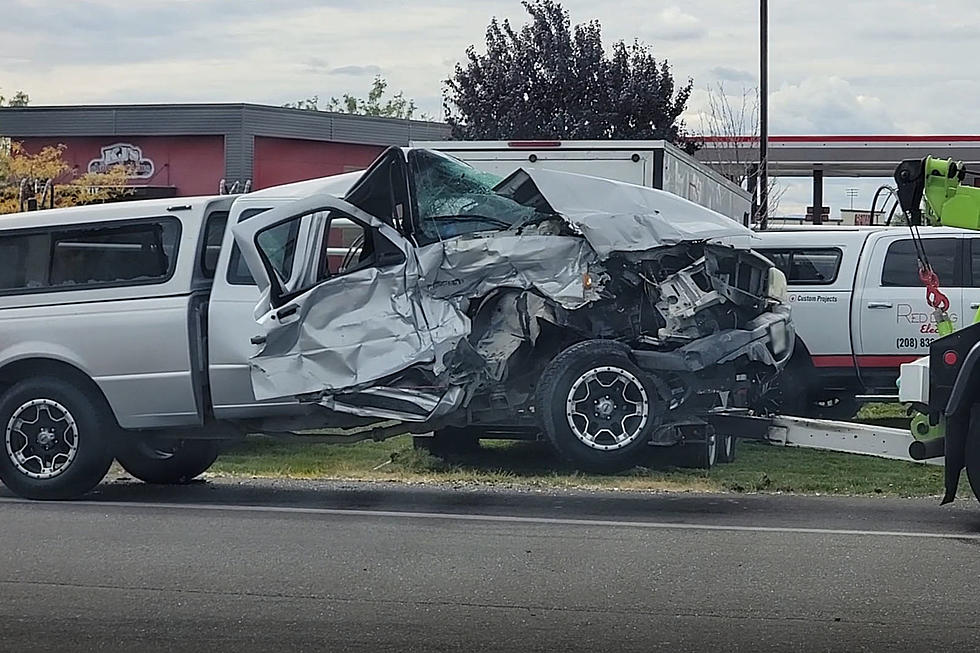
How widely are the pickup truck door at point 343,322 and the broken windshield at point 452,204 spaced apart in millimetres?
267

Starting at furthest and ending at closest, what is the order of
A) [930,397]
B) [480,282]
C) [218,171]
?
1. [218,171]
2. [480,282]
3. [930,397]

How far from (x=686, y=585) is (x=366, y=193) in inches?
149

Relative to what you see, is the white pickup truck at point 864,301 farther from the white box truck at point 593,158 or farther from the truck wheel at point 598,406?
the truck wheel at point 598,406

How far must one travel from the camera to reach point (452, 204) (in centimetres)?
980

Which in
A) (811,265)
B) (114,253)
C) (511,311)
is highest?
(811,265)

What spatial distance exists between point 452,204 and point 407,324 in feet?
3.05

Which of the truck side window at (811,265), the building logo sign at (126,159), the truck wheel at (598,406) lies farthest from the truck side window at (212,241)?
the building logo sign at (126,159)

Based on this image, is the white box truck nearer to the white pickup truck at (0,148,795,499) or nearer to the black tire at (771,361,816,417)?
the black tire at (771,361,816,417)

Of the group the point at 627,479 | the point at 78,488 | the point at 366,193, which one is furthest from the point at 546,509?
the point at 78,488

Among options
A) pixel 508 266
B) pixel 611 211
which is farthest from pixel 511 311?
pixel 611 211

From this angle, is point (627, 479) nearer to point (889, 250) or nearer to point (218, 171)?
point (889, 250)

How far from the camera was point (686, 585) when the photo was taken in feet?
24.3

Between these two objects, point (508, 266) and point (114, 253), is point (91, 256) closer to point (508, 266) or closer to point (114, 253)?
point (114, 253)

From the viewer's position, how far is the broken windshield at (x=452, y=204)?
9.73m
